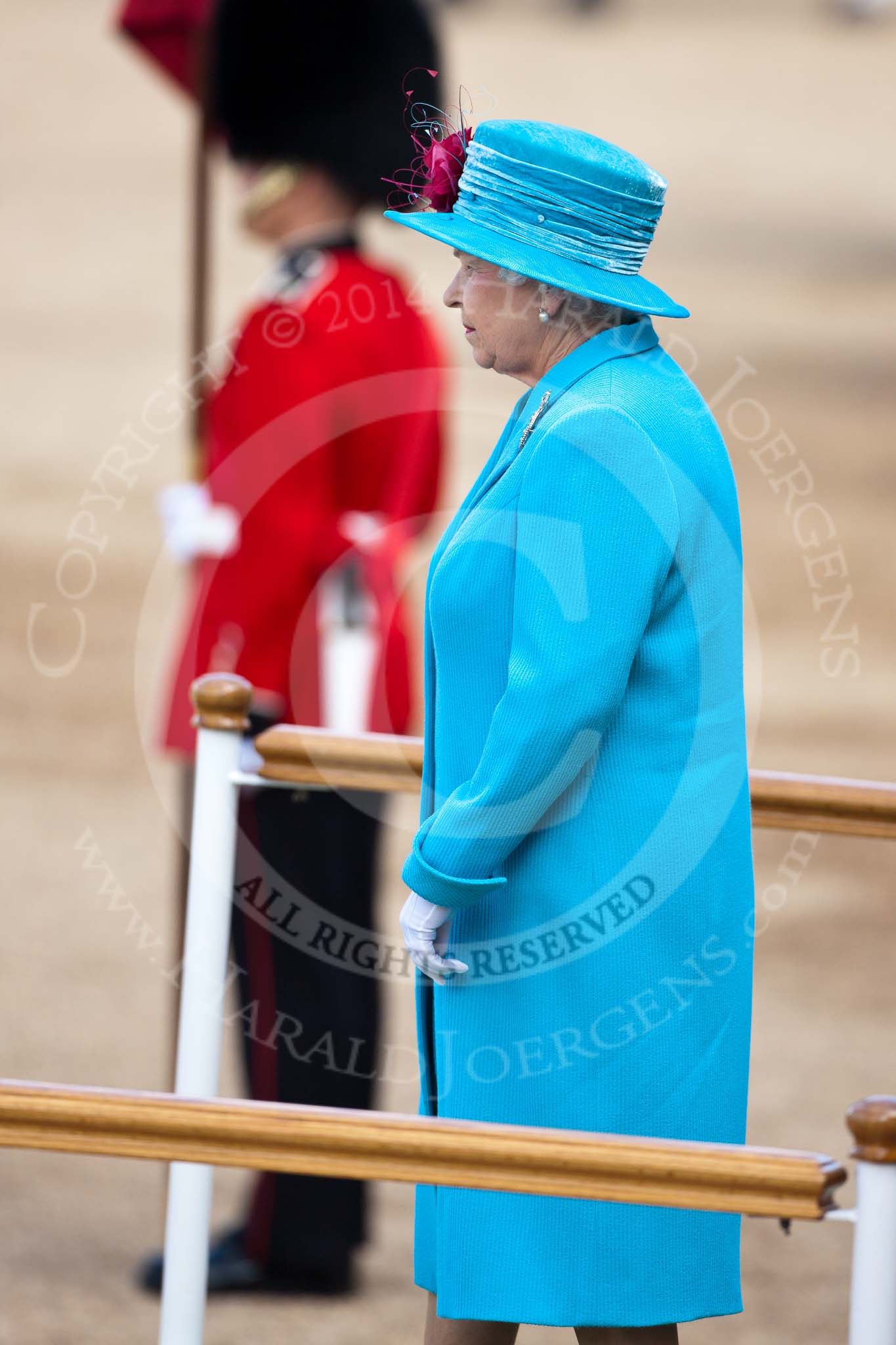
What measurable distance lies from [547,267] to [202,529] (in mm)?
1401

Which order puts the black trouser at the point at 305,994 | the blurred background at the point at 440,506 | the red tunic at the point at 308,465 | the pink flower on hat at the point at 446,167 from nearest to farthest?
the pink flower on hat at the point at 446,167
the red tunic at the point at 308,465
the black trouser at the point at 305,994
the blurred background at the point at 440,506

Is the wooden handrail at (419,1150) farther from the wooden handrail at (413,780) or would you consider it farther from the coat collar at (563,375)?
the wooden handrail at (413,780)

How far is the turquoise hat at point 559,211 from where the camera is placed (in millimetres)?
1538

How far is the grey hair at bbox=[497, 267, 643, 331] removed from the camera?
1580mm

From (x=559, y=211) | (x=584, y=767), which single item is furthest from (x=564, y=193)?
(x=584, y=767)

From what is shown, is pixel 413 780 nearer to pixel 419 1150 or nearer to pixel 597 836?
pixel 597 836

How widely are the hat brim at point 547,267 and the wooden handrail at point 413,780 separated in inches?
23.0

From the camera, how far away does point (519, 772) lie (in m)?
1.51

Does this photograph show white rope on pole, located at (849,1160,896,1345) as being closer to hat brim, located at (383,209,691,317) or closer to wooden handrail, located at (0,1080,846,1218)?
wooden handrail, located at (0,1080,846,1218)

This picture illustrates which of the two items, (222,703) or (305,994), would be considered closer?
(222,703)

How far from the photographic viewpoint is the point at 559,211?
1.55 meters

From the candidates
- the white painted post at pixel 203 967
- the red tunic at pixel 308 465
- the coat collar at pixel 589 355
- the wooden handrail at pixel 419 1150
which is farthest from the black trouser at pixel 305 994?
the wooden handrail at pixel 419 1150

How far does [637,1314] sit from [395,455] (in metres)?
1.57

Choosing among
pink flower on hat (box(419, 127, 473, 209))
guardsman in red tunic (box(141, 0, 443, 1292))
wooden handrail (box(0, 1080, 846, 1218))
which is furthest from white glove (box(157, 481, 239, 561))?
wooden handrail (box(0, 1080, 846, 1218))
